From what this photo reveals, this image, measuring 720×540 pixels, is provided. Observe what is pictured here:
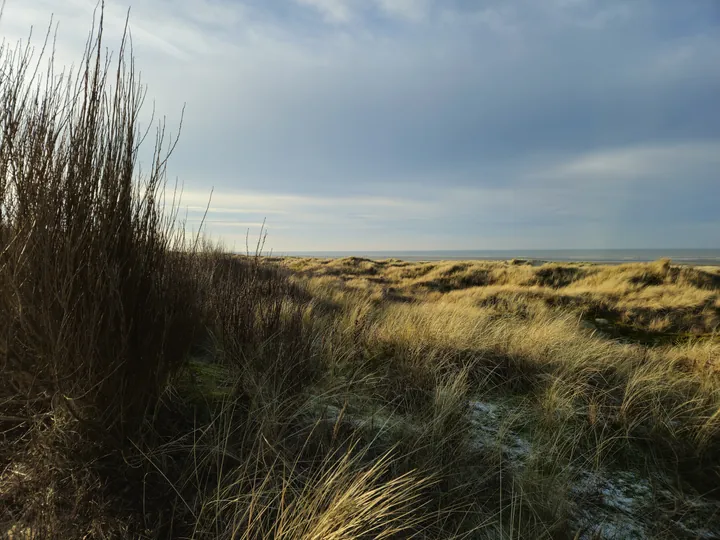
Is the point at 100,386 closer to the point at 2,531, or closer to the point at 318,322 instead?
the point at 2,531

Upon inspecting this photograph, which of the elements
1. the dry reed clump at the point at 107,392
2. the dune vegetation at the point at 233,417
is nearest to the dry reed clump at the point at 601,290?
the dune vegetation at the point at 233,417

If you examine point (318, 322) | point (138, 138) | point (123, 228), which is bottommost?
point (318, 322)

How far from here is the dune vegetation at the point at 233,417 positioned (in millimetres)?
1716

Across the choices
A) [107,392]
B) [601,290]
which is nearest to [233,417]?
[107,392]

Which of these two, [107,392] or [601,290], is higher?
[107,392]

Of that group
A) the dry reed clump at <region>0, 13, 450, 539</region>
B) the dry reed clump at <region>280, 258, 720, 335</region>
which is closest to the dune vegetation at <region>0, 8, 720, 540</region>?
the dry reed clump at <region>0, 13, 450, 539</region>

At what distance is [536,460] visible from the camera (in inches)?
96.5

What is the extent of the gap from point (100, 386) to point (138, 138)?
4.69 ft

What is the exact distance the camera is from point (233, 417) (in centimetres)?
254

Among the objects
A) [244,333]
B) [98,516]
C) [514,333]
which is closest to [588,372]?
[514,333]

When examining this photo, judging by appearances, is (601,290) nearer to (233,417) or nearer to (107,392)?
(233,417)

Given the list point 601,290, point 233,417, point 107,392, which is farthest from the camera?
point 601,290

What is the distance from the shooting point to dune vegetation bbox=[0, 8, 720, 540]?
172 cm

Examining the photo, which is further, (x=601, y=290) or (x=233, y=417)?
(x=601, y=290)
